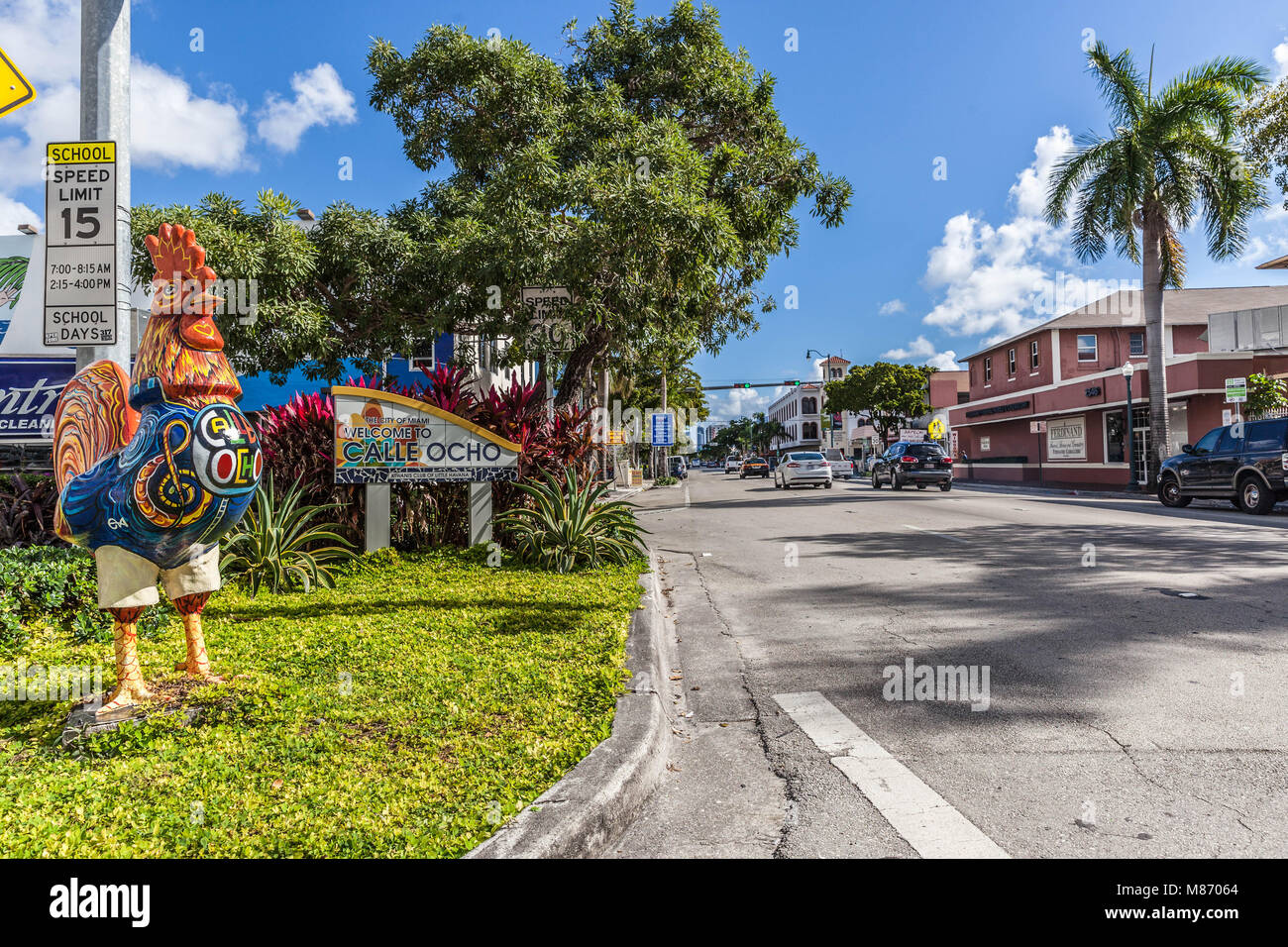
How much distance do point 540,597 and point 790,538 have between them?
23.5ft

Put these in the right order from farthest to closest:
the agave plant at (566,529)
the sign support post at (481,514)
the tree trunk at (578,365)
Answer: the tree trunk at (578,365) < the sign support post at (481,514) < the agave plant at (566,529)

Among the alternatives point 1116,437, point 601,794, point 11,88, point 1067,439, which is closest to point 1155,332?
point 1116,437

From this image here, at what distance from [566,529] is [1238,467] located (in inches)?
621

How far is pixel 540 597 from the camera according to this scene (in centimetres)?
721

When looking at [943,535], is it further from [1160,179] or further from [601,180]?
[1160,179]

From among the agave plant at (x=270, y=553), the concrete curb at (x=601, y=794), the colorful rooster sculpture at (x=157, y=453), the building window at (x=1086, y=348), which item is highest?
the building window at (x=1086, y=348)

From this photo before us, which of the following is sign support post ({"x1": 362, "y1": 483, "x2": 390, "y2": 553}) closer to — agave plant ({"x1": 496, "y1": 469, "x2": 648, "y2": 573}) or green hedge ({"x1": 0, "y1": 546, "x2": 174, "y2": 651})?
agave plant ({"x1": 496, "y1": 469, "x2": 648, "y2": 573})

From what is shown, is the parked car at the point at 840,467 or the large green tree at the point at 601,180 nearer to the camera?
the large green tree at the point at 601,180

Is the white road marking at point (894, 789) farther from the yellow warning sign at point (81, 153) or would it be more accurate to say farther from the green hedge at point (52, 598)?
the yellow warning sign at point (81, 153)

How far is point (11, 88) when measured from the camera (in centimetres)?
361

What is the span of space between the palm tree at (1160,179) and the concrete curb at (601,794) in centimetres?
2379

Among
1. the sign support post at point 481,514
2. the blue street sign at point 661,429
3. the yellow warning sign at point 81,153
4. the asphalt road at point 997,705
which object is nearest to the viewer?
the asphalt road at point 997,705

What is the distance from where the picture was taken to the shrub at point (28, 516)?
24.3 feet

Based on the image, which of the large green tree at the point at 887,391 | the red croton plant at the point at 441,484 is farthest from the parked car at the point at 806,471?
the large green tree at the point at 887,391
